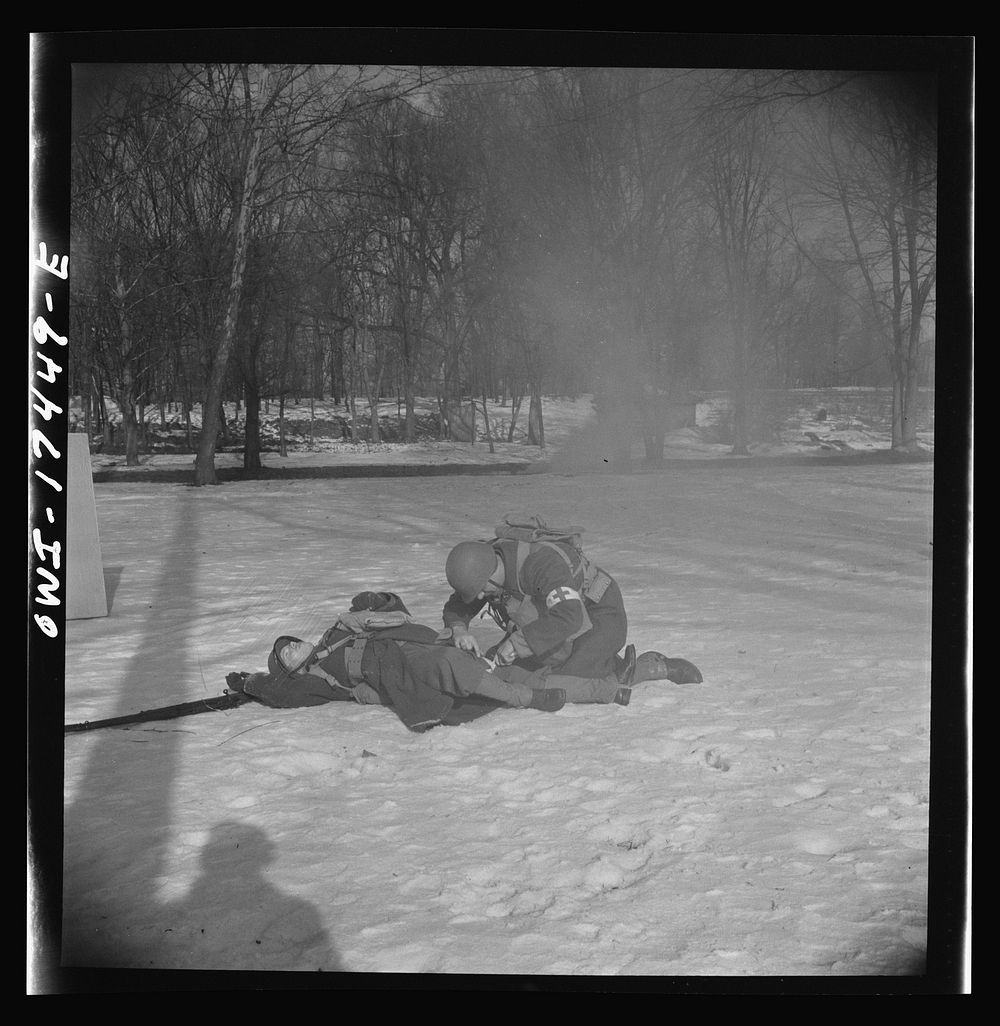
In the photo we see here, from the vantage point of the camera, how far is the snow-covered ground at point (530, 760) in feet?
6.09

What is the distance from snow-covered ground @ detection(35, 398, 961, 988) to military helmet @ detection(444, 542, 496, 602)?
336 mm

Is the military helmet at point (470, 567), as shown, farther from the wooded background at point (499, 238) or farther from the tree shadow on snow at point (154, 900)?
the tree shadow on snow at point (154, 900)

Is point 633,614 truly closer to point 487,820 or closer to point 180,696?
point 487,820

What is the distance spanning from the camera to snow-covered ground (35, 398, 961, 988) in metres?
1.86

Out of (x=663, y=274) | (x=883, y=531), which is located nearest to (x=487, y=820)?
(x=883, y=531)

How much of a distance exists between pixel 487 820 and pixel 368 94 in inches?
78.5

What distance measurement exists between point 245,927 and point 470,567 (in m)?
1.18

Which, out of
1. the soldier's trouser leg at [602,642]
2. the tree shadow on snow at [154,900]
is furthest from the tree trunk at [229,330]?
the soldier's trouser leg at [602,642]

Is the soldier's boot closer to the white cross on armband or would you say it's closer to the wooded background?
the white cross on armband

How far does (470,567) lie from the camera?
107 inches

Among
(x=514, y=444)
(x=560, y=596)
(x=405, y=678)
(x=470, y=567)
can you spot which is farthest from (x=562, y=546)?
(x=514, y=444)

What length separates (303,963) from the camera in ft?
6.00

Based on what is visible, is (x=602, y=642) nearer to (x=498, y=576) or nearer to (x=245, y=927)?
(x=498, y=576)

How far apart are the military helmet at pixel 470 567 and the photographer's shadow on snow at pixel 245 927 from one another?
1.02 meters
